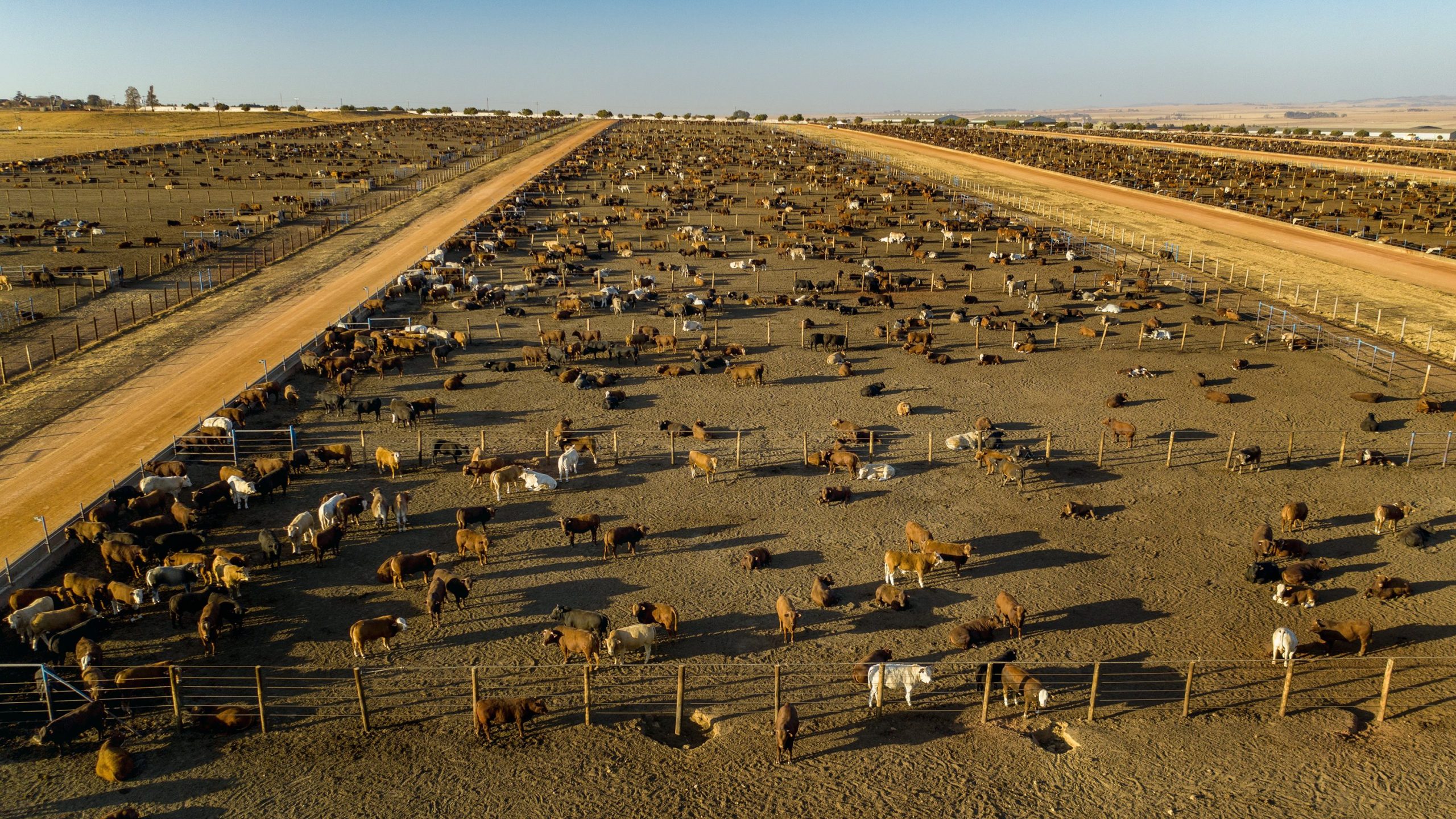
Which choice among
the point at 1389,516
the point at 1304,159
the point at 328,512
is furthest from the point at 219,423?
the point at 1304,159

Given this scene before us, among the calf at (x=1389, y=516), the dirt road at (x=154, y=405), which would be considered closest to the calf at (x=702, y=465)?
the dirt road at (x=154, y=405)

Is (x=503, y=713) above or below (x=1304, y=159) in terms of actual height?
below

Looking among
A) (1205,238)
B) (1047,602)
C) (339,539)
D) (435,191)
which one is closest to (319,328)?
(339,539)

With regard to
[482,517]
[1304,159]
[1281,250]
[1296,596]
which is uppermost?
[1304,159]

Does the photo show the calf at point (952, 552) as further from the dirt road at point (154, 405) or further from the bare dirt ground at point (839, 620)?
the dirt road at point (154, 405)

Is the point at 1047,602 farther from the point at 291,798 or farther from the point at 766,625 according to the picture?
the point at 291,798

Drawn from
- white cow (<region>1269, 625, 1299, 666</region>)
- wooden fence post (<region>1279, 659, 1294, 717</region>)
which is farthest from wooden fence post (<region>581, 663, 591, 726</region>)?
white cow (<region>1269, 625, 1299, 666</region>)

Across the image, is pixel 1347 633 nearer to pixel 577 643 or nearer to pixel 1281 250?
pixel 577 643
